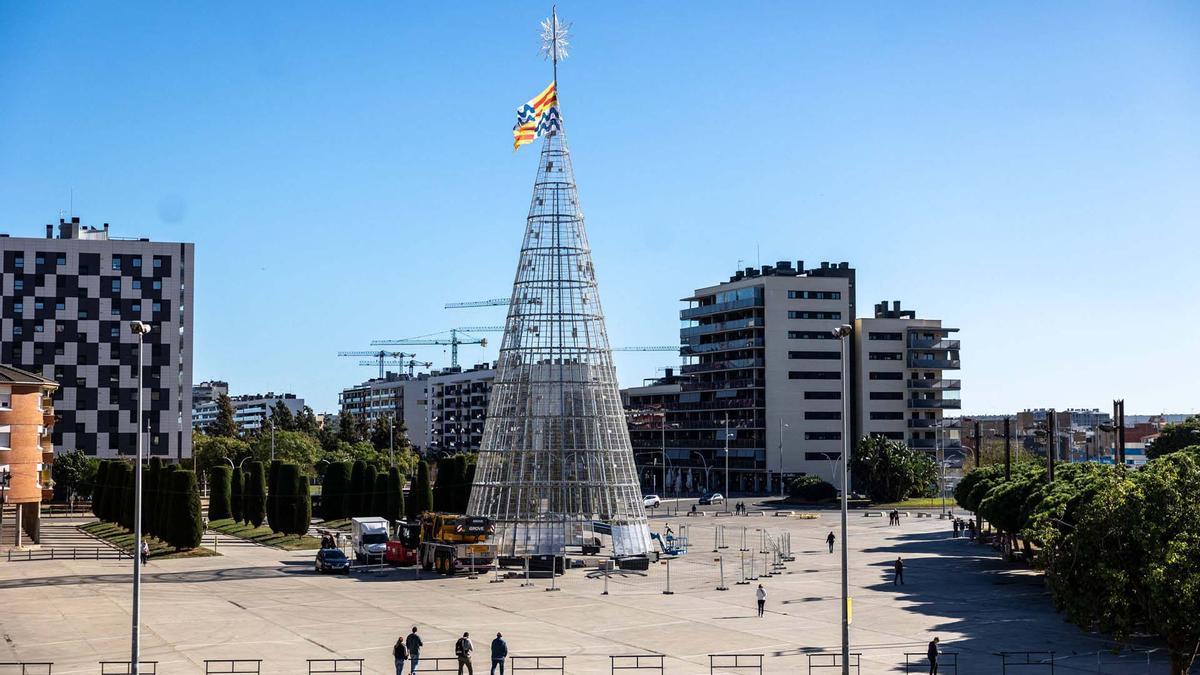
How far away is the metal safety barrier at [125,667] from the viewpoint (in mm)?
35312

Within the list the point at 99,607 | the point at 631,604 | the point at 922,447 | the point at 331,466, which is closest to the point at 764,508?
the point at 922,447

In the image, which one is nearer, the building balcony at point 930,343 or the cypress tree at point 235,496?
the cypress tree at point 235,496

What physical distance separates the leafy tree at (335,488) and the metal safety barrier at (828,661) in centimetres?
5869

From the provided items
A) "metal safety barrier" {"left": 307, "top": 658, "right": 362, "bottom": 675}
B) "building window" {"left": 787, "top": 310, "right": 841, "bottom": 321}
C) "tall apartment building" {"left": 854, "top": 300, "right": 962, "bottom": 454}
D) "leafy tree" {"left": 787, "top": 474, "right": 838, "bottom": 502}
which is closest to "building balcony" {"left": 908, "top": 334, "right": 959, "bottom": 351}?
"tall apartment building" {"left": 854, "top": 300, "right": 962, "bottom": 454}

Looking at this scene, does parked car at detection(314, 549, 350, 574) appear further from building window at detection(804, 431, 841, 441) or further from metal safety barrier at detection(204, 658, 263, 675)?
building window at detection(804, 431, 841, 441)

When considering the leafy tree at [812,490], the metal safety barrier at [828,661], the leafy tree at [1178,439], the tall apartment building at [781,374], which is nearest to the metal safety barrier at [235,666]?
the metal safety barrier at [828,661]

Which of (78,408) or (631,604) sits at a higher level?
(78,408)

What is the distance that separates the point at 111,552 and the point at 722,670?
52.7m

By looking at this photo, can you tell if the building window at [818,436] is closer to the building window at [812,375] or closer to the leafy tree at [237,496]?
the building window at [812,375]

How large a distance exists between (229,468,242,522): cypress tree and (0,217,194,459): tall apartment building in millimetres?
29536

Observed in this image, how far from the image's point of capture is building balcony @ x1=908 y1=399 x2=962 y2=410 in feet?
544

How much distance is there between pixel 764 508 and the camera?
429 ft

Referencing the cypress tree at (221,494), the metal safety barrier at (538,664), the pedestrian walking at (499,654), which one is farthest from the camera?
the cypress tree at (221,494)

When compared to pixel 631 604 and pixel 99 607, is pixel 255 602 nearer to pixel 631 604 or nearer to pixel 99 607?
pixel 99 607
